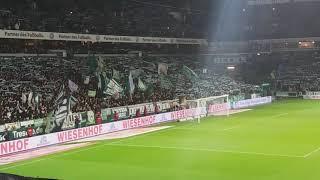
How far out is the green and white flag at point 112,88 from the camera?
39728 mm

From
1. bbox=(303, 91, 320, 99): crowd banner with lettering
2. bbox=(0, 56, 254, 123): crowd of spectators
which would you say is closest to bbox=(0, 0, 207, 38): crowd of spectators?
bbox=(0, 56, 254, 123): crowd of spectators

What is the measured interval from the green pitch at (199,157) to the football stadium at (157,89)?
0.07m

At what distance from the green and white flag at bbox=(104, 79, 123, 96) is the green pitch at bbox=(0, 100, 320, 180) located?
641 centimetres

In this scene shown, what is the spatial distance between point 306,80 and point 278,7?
36.1 ft

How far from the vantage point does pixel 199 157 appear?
2461 centimetres

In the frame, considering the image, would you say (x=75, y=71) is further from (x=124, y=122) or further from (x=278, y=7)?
(x=278, y=7)

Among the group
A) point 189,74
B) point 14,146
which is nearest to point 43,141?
point 14,146

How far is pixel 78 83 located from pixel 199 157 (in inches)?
769

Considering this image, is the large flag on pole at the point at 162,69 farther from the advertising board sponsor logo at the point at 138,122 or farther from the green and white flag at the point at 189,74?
the advertising board sponsor logo at the point at 138,122

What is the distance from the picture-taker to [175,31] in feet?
190

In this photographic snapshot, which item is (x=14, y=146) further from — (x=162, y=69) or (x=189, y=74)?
(x=189, y=74)

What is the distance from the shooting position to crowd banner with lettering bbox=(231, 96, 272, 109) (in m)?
53.4

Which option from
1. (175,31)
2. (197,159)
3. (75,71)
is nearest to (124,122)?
(75,71)

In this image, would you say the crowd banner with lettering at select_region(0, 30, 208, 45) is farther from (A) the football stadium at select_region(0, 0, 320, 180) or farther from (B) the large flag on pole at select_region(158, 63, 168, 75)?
(B) the large flag on pole at select_region(158, 63, 168, 75)
